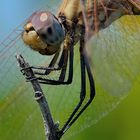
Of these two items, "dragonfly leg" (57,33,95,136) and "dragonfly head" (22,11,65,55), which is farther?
"dragonfly leg" (57,33,95,136)

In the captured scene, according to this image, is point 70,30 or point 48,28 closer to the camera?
point 48,28

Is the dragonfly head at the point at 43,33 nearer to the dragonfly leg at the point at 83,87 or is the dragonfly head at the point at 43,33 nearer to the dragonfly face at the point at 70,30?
the dragonfly face at the point at 70,30

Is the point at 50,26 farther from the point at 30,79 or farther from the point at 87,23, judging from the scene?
the point at 30,79

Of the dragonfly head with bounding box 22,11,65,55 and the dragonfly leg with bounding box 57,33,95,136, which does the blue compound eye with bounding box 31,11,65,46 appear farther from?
the dragonfly leg with bounding box 57,33,95,136

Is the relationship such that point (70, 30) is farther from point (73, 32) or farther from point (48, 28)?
point (48, 28)

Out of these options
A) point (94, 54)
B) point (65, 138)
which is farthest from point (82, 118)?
point (94, 54)

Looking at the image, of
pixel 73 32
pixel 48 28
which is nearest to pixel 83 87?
pixel 73 32

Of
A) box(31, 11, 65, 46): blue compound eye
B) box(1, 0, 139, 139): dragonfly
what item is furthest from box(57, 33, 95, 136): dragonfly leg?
box(31, 11, 65, 46): blue compound eye
